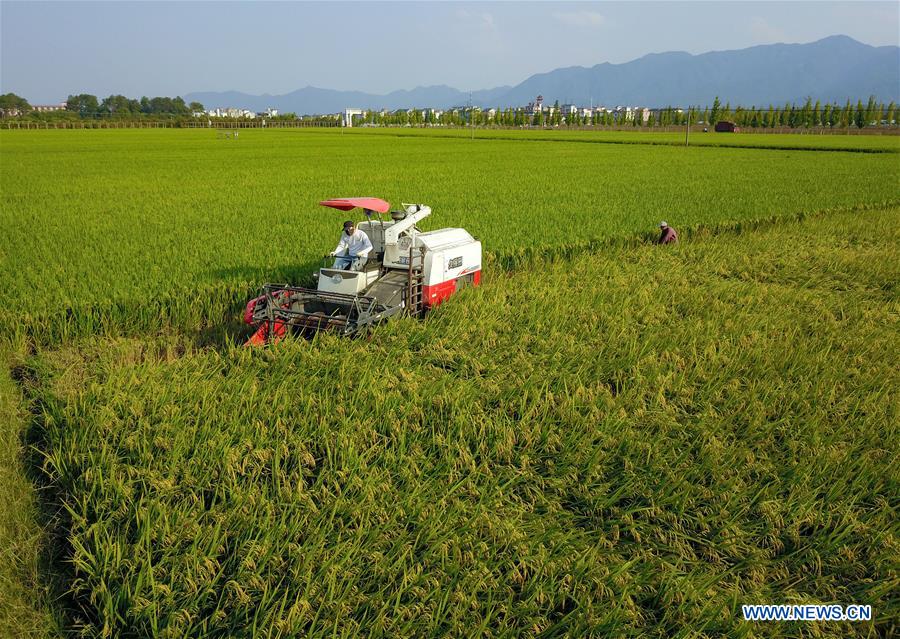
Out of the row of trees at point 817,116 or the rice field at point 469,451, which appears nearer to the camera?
the rice field at point 469,451

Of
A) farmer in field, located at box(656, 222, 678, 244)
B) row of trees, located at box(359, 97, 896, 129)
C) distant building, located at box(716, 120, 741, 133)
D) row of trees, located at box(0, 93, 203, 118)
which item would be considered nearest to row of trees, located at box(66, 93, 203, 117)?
row of trees, located at box(0, 93, 203, 118)

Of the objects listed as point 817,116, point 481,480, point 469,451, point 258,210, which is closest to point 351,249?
point 469,451

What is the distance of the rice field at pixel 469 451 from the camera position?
3.38m

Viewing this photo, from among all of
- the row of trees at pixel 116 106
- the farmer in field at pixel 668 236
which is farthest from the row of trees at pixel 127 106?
the farmer in field at pixel 668 236

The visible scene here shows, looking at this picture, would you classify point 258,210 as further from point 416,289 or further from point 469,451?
point 469,451

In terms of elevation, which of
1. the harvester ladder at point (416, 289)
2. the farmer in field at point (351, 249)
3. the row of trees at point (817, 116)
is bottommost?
the harvester ladder at point (416, 289)

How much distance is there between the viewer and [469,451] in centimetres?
465

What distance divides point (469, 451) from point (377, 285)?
365cm

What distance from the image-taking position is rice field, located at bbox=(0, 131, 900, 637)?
11.1 ft

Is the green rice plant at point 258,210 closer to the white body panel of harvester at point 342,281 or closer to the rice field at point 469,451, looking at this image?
the rice field at point 469,451

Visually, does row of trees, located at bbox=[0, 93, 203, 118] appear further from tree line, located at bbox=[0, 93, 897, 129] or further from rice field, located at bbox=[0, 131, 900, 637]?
rice field, located at bbox=[0, 131, 900, 637]

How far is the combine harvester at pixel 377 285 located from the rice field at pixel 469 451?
40cm

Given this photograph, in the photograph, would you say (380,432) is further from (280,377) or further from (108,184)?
(108,184)

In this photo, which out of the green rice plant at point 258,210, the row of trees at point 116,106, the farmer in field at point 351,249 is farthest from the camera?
the row of trees at point 116,106
